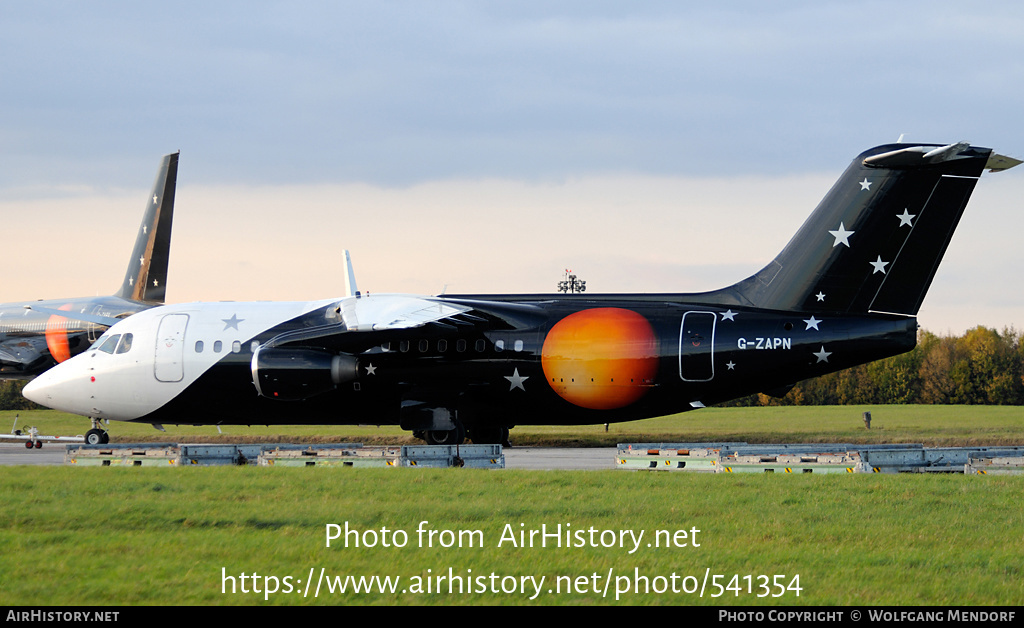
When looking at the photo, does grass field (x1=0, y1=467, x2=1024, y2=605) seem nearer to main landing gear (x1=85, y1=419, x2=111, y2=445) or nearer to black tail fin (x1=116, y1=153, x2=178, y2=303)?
main landing gear (x1=85, y1=419, x2=111, y2=445)

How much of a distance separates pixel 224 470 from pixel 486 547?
29.1 ft

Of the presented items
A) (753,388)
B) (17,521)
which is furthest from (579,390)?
(17,521)

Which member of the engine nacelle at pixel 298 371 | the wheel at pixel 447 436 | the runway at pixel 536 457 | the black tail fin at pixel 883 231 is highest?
the black tail fin at pixel 883 231

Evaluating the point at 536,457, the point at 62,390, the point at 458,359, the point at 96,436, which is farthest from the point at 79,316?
the point at 536,457

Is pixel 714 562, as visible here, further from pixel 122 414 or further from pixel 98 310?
pixel 98 310

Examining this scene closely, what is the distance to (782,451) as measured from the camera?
19.7m

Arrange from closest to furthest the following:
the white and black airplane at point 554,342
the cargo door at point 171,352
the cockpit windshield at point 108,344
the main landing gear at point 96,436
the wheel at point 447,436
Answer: the white and black airplane at point 554,342 → the wheel at point 447,436 → the cargo door at point 171,352 → the cockpit windshield at point 108,344 → the main landing gear at point 96,436

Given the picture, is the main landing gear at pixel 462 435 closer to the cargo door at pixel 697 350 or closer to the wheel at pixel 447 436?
the wheel at pixel 447 436

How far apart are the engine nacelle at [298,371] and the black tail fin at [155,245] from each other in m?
22.3

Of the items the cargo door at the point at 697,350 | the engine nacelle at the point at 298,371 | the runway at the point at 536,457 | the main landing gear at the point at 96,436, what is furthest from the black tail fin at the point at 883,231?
the main landing gear at the point at 96,436

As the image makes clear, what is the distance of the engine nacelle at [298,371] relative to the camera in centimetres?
2372

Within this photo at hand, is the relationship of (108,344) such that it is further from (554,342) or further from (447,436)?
(554,342)

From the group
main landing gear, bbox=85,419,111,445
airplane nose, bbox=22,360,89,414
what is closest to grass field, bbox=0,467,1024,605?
airplane nose, bbox=22,360,89,414

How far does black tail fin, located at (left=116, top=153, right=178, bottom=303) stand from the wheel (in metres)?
23.6
